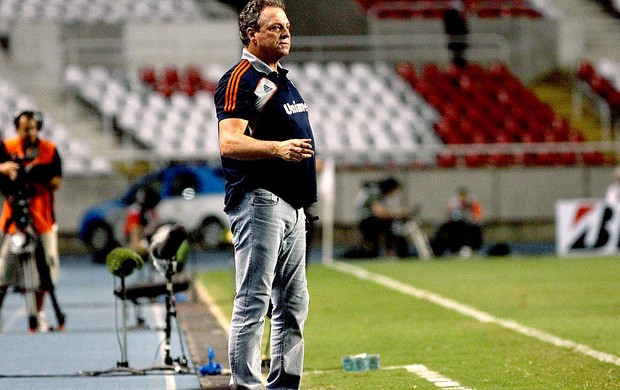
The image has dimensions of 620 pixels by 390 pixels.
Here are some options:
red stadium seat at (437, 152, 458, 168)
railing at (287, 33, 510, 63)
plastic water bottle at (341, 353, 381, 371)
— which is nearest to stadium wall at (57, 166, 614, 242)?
red stadium seat at (437, 152, 458, 168)

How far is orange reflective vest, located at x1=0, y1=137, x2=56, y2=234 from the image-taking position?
1243 centimetres

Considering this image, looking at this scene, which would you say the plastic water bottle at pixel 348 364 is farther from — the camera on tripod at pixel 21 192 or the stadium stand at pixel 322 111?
the stadium stand at pixel 322 111

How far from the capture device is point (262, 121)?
22.8 ft

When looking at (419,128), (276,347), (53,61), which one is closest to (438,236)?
(419,128)

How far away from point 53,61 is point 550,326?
23.0m

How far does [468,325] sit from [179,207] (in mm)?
16012

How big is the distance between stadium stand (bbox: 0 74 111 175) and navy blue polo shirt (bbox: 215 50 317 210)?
71.6 feet

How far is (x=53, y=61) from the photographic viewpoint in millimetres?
33219

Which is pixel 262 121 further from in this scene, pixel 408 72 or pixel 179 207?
pixel 408 72

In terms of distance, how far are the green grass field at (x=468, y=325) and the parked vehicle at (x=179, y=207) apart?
5.91m

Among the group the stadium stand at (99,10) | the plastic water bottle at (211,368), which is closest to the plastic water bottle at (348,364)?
the plastic water bottle at (211,368)

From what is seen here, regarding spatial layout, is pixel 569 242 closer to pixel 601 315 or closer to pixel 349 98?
pixel 349 98

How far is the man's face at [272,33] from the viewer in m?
6.89

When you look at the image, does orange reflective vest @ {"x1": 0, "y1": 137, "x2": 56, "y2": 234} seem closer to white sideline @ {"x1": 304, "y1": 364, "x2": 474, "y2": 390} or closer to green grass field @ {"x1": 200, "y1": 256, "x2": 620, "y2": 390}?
green grass field @ {"x1": 200, "y1": 256, "x2": 620, "y2": 390}
